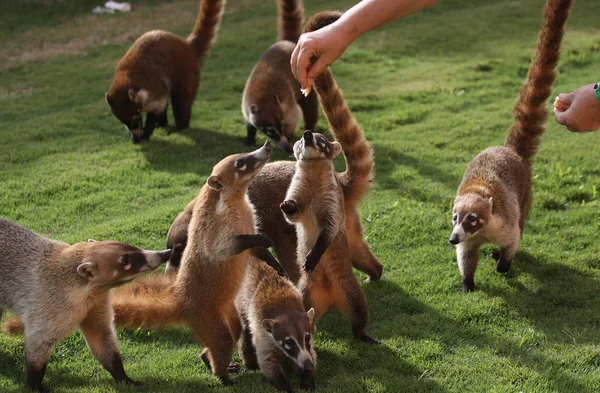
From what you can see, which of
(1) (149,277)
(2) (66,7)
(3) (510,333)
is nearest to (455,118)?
(3) (510,333)

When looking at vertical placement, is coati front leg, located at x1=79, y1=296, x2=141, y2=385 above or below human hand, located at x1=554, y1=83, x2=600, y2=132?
below

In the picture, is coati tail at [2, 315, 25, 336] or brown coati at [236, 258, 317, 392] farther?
coati tail at [2, 315, 25, 336]

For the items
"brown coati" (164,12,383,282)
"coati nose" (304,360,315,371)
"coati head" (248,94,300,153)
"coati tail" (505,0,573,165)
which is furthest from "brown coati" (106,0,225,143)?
"coati nose" (304,360,315,371)

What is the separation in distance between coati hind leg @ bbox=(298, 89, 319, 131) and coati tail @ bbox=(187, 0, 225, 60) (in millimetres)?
Answer: 1634

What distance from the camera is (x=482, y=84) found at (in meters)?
10.7

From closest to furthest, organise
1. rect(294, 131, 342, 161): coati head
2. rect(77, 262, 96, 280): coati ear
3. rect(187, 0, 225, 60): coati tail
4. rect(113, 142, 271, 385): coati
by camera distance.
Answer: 1. rect(77, 262, 96, 280): coati ear
2. rect(113, 142, 271, 385): coati
3. rect(294, 131, 342, 161): coati head
4. rect(187, 0, 225, 60): coati tail

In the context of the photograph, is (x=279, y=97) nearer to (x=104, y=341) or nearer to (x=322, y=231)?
(x=322, y=231)

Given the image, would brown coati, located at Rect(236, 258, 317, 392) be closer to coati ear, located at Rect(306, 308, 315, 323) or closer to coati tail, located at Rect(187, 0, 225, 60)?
coati ear, located at Rect(306, 308, 315, 323)

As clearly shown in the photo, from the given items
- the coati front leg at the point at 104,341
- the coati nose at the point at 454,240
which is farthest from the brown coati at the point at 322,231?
the coati front leg at the point at 104,341

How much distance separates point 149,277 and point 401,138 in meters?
4.61

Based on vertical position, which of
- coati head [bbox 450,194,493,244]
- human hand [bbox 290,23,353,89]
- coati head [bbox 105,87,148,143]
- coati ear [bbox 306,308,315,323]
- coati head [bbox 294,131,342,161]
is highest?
human hand [bbox 290,23,353,89]

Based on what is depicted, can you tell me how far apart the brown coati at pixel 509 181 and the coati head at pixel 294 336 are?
5.04 feet

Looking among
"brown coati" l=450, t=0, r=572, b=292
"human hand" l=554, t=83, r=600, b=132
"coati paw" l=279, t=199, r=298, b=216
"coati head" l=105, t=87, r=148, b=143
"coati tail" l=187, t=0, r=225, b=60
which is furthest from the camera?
"coati tail" l=187, t=0, r=225, b=60

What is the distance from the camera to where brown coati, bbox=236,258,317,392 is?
4555 mm
